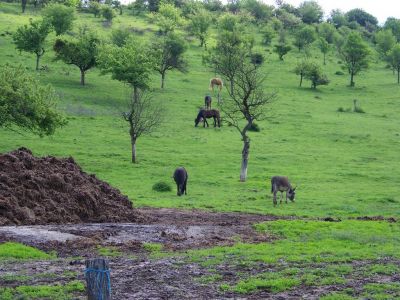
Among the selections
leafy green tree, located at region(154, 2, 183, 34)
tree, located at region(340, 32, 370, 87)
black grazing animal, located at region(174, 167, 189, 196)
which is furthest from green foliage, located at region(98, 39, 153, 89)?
tree, located at region(340, 32, 370, 87)

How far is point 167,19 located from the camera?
106875 millimetres

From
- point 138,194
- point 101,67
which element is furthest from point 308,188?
point 101,67

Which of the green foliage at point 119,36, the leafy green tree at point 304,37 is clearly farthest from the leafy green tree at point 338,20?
the green foliage at point 119,36

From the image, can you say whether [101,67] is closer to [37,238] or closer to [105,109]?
[105,109]

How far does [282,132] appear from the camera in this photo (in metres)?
61.0

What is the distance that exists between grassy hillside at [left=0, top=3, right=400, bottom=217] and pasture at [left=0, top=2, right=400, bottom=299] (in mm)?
112

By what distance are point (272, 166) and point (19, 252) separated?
99.0 feet

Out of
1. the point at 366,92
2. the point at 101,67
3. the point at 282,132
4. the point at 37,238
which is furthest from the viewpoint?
the point at 366,92

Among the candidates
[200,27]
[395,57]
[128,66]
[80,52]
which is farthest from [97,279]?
[200,27]

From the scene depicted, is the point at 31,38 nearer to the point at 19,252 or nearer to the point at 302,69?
the point at 302,69

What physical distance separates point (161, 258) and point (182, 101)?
168ft

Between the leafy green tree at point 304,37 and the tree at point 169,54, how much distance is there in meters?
35.5

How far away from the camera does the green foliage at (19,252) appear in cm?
1955

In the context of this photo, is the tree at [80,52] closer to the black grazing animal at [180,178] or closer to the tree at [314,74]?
the tree at [314,74]
